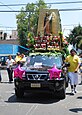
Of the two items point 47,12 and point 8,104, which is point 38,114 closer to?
point 8,104

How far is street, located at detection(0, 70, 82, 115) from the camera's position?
9.89 metres

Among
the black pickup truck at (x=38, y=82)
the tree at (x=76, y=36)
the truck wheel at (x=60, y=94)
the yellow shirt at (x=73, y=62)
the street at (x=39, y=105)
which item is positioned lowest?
the street at (x=39, y=105)

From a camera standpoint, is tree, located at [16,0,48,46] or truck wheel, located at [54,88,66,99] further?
tree, located at [16,0,48,46]

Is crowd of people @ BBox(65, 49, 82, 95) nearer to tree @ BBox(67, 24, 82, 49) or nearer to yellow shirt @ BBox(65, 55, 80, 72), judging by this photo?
yellow shirt @ BBox(65, 55, 80, 72)

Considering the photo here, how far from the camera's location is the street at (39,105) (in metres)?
9.89

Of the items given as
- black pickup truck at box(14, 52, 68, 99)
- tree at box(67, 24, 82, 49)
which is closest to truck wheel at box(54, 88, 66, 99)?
black pickup truck at box(14, 52, 68, 99)

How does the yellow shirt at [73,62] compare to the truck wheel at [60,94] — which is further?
the yellow shirt at [73,62]

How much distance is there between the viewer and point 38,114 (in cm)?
956

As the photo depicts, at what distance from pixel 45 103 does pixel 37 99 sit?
0.90 m

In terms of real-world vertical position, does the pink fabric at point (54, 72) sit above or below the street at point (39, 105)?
above

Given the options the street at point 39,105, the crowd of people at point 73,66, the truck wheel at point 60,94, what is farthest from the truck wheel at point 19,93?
the crowd of people at point 73,66

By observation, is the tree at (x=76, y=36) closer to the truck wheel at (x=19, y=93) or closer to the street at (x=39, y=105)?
the street at (x=39, y=105)

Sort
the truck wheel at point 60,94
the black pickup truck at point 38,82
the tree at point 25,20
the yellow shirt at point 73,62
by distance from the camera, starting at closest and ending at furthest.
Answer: the black pickup truck at point 38,82 → the truck wheel at point 60,94 → the yellow shirt at point 73,62 → the tree at point 25,20

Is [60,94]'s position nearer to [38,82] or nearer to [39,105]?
[38,82]
